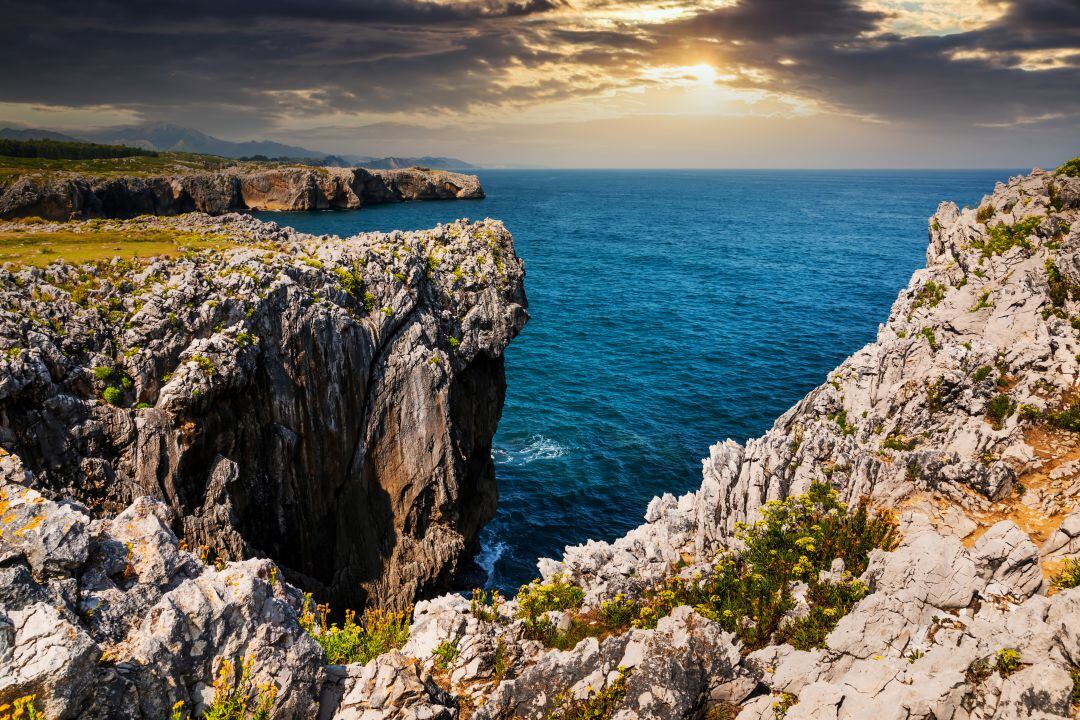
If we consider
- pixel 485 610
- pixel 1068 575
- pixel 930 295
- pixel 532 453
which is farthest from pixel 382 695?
pixel 532 453

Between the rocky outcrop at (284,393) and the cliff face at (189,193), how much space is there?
332 feet

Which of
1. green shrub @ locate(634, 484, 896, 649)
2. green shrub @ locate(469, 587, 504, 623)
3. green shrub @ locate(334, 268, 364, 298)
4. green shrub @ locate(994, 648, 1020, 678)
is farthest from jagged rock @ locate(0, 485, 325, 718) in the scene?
green shrub @ locate(334, 268, 364, 298)

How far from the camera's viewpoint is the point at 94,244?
33000 millimetres

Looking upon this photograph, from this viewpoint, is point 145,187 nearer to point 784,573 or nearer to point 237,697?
point 237,697

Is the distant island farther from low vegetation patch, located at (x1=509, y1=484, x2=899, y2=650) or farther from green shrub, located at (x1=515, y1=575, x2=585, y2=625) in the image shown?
low vegetation patch, located at (x1=509, y1=484, x2=899, y2=650)

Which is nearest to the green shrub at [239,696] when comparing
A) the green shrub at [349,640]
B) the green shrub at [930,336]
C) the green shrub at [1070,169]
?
the green shrub at [349,640]

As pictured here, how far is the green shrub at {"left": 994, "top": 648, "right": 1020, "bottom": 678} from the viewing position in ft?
35.0

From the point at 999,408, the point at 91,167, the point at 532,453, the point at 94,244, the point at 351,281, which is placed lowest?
the point at 532,453

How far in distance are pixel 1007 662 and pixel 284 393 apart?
26.3 metres

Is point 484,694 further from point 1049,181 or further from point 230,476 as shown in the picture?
point 1049,181

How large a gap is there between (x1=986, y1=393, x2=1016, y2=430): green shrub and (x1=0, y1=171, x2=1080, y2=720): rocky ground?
74mm

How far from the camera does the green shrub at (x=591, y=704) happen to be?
1209cm

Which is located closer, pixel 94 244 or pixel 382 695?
pixel 382 695

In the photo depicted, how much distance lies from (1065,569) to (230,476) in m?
28.1
